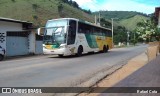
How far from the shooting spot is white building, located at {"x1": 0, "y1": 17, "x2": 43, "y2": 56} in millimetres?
31750

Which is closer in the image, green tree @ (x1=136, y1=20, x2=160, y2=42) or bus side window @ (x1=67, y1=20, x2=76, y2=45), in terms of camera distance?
green tree @ (x1=136, y1=20, x2=160, y2=42)

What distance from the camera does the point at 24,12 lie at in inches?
3457

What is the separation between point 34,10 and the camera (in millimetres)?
91188

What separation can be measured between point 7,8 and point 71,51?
6469 centimetres

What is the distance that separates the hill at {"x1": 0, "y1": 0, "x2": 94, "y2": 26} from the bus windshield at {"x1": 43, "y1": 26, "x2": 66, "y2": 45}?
2082 inches

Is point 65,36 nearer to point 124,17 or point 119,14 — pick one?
point 119,14

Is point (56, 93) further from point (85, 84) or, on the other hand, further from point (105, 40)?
point (105, 40)

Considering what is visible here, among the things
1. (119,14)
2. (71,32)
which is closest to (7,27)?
(71,32)

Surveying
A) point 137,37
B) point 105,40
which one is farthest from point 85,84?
point 105,40

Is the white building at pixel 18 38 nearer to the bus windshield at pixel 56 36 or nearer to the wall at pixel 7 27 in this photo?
the wall at pixel 7 27

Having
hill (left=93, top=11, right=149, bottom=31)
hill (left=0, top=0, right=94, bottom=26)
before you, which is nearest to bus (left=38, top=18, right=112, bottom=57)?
hill (left=0, top=0, right=94, bottom=26)

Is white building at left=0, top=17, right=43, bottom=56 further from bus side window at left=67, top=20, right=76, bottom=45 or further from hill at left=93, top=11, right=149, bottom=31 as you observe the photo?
hill at left=93, top=11, right=149, bottom=31

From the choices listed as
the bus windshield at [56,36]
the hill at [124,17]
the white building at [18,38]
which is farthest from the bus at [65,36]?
the hill at [124,17]

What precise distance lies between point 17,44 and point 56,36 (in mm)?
9037
